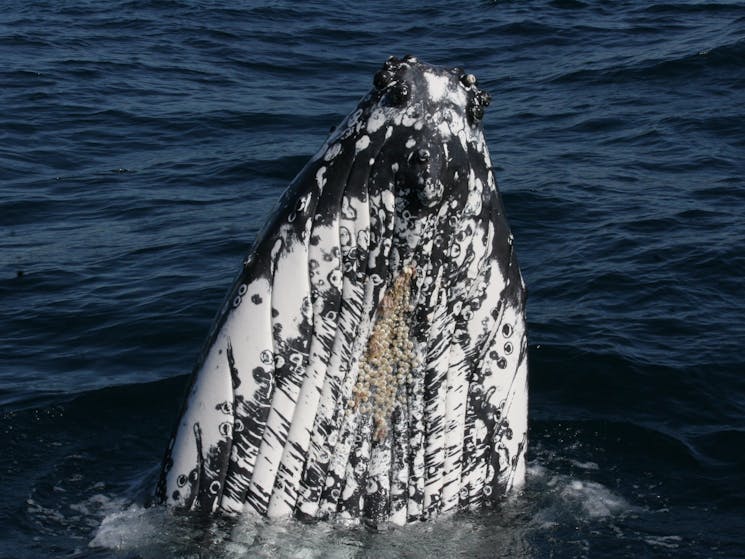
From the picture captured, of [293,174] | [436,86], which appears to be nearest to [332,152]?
[436,86]

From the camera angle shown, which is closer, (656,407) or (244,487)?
(244,487)

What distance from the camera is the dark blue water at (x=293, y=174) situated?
8492mm

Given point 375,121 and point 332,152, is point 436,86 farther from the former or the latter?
point 332,152

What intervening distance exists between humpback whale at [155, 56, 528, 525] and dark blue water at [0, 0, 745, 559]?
31 cm

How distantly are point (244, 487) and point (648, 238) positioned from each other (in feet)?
31.4

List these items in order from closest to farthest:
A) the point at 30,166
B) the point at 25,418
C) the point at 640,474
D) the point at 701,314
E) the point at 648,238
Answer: the point at 640,474 → the point at 25,418 → the point at 701,314 → the point at 648,238 → the point at 30,166

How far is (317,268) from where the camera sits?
6699 mm

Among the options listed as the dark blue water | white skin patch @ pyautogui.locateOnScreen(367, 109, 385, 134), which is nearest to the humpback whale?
white skin patch @ pyautogui.locateOnScreen(367, 109, 385, 134)

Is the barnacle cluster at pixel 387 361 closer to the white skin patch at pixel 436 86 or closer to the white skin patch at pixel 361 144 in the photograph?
the white skin patch at pixel 361 144

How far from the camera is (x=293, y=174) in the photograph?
61.5 feet

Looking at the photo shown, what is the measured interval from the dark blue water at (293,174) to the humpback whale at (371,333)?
31 centimetres

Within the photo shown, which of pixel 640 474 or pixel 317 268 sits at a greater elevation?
pixel 317 268

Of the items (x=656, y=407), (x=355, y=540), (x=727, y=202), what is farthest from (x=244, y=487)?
(x=727, y=202)

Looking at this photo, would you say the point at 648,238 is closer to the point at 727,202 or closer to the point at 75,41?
the point at 727,202
